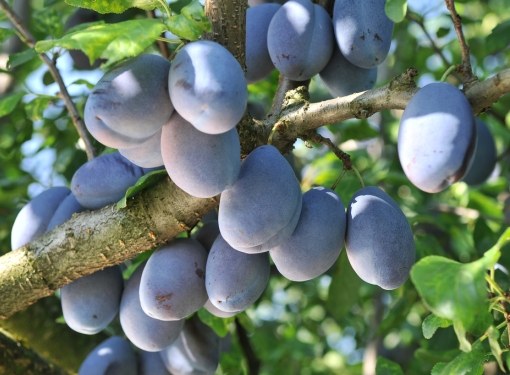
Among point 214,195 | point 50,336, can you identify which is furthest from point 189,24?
point 50,336

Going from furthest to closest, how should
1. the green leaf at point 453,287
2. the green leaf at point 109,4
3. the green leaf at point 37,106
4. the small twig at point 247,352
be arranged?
1. the small twig at point 247,352
2. the green leaf at point 37,106
3. the green leaf at point 109,4
4. the green leaf at point 453,287

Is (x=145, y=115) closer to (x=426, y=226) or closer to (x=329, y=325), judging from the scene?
(x=426, y=226)

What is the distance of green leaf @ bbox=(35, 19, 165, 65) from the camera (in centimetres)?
82

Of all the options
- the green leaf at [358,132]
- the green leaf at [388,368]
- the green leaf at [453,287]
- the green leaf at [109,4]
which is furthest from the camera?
the green leaf at [358,132]

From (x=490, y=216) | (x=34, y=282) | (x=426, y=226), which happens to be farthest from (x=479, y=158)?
(x=34, y=282)

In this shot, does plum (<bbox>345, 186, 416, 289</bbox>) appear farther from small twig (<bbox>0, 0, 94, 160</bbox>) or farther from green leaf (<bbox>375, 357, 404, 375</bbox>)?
small twig (<bbox>0, 0, 94, 160</bbox>)

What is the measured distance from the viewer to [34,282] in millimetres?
1245

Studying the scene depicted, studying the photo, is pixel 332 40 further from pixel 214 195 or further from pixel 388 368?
pixel 388 368

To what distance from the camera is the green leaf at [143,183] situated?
111 centimetres

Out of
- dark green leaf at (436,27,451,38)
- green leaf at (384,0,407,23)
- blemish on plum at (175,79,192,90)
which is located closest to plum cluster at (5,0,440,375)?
blemish on plum at (175,79,192,90)

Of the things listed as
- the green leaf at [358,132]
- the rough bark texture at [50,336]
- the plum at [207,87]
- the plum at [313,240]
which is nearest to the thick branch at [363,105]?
the plum at [313,240]

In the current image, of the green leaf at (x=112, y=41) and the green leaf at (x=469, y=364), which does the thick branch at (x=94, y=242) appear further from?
the green leaf at (x=469, y=364)

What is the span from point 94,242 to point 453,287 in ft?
2.04

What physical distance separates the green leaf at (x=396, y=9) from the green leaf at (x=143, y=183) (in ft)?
1.37
